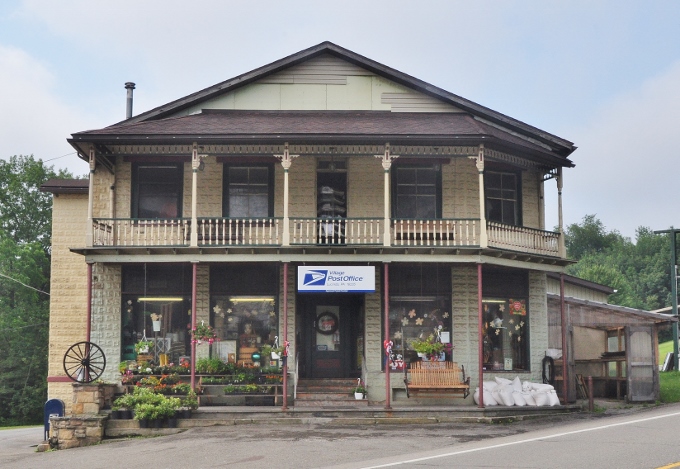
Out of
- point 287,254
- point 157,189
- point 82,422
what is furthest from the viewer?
point 157,189

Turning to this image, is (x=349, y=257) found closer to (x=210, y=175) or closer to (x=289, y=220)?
(x=289, y=220)

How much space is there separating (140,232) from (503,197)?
10166mm

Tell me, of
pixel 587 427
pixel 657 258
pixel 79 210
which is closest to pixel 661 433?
pixel 587 427

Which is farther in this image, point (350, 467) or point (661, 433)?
point (661, 433)

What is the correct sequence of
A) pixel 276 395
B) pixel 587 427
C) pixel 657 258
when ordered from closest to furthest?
pixel 587 427 → pixel 276 395 → pixel 657 258

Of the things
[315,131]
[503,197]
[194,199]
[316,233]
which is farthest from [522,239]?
[194,199]

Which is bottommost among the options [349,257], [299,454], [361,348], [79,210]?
[299,454]

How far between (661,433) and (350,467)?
609 centimetres

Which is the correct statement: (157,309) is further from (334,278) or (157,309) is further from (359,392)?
(359,392)

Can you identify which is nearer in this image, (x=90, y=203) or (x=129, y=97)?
(x=90, y=203)

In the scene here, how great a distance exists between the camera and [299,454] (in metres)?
15.0

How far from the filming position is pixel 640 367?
24125mm

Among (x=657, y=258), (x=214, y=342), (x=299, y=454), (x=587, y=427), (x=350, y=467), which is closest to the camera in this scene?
(x=350, y=467)

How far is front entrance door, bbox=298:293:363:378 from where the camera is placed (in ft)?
76.7
